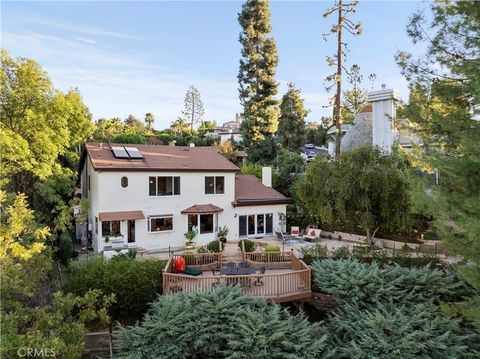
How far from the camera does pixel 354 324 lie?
9.21 m

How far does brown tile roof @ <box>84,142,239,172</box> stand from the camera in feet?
61.8

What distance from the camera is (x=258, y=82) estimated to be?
37188 mm

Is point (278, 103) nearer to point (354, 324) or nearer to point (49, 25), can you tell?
point (49, 25)

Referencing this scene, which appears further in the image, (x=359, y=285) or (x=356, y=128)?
(x=356, y=128)

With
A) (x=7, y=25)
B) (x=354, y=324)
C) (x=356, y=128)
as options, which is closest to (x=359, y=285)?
(x=354, y=324)

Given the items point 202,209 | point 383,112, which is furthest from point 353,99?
point 202,209

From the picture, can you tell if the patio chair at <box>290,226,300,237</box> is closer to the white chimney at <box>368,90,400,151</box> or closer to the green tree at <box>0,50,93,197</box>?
the white chimney at <box>368,90,400,151</box>

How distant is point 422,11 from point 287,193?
19771 millimetres

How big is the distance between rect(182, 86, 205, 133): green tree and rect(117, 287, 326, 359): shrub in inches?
2289

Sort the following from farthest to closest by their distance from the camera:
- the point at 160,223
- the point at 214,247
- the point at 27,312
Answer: the point at 160,223, the point at 214,247, the point at 27,312

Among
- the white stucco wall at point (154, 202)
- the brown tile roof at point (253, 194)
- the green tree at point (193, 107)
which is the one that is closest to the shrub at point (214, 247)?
the white stucco wall at point (154, 202)

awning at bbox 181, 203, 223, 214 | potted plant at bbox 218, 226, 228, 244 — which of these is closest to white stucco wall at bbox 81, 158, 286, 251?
awning at bbox 181, 203, 223, 214

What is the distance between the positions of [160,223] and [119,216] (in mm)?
2642

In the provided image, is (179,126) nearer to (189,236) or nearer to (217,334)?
(189,236)
